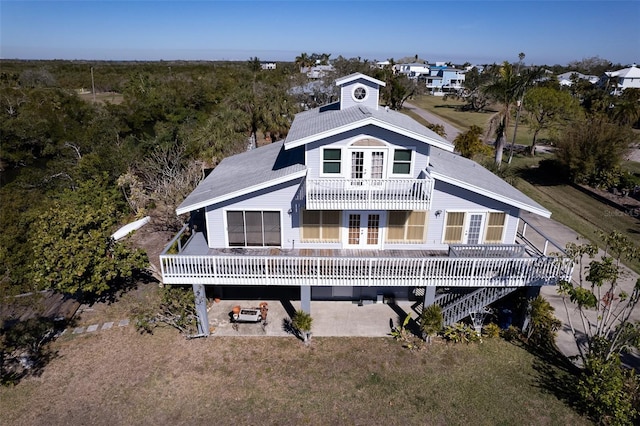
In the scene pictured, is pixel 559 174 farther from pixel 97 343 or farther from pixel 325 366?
pixel 97 343

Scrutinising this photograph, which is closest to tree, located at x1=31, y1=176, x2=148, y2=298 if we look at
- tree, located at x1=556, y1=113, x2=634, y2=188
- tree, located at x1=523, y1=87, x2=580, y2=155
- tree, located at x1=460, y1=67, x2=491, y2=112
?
tree, located at x1=556, y1=113, x2=634, y2=188

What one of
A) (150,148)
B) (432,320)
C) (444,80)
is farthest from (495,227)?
(444,80)

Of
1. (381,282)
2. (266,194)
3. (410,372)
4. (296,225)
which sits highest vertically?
(266,194)

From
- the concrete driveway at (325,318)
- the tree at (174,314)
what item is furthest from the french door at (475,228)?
the tree at (174,314)

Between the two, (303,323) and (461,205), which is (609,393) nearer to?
(461,205)

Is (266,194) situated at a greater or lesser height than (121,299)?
greater

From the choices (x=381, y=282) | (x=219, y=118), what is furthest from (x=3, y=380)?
(x=219, y=118)
